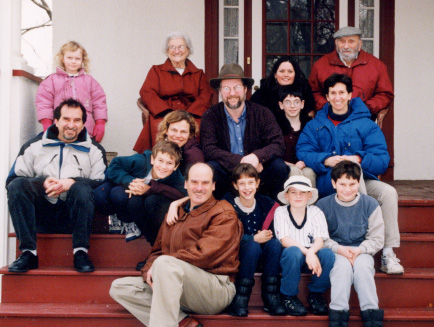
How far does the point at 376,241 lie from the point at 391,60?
328 centimetres

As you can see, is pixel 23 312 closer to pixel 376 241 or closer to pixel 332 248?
pixel 332 248

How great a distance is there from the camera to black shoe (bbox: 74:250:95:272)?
3.57m

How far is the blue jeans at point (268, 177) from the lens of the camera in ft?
12.9

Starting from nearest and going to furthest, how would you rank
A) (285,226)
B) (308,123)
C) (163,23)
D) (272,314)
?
(272,314) < (285,226) < (308,123) < (163,23)

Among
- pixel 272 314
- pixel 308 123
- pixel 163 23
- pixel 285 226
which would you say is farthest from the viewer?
pixel 163 23

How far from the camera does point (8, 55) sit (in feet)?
13.9

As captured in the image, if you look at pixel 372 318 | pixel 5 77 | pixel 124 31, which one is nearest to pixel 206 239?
pixel 372 318

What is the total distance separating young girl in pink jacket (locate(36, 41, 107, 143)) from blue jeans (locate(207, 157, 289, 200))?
46.9 inches

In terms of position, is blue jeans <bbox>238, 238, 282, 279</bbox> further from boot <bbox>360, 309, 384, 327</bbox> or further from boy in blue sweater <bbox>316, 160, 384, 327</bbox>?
boot <bbox>360, 309, 384, 327</bbox>

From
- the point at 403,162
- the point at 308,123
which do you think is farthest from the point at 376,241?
the point at 403,162

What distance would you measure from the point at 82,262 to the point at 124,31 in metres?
3.20

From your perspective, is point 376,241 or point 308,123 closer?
point 376,241

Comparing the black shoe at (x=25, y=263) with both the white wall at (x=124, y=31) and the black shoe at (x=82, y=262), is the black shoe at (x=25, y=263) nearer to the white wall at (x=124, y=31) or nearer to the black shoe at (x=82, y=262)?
the black shoe at (x=82, y=262)

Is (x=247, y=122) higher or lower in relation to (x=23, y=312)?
higher
